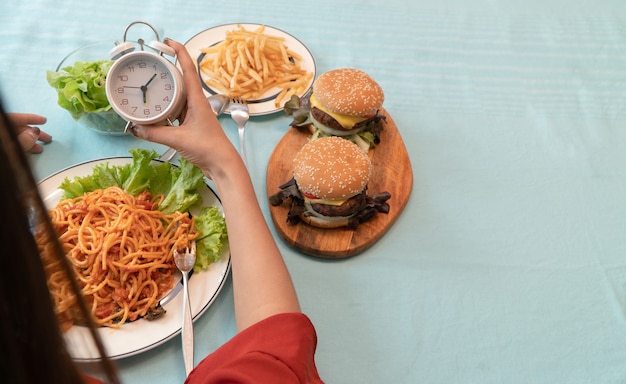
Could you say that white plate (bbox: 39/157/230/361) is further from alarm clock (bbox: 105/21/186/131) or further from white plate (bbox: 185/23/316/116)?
white plate (bbox: 185/23/316/116)

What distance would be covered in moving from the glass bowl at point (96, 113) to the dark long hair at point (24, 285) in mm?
1347

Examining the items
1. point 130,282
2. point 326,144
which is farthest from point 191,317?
point 326,144

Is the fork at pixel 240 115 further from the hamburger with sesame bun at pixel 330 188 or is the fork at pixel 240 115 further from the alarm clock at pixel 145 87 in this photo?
the alarm clock at pixel 145 87

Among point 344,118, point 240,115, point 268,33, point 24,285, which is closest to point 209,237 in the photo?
point 240,115

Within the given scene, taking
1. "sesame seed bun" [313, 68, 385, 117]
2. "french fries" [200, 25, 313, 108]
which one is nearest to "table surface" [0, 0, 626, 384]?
"french fries" [200, 25, 313, 108]

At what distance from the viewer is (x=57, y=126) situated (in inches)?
73.9

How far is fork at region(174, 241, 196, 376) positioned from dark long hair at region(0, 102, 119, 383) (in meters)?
0.83

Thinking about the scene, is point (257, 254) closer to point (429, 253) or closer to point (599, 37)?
point (429, 253)

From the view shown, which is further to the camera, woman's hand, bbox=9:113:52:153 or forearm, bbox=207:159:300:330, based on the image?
woman's hand, bbox=9:113:52:153

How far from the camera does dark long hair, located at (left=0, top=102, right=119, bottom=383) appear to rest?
43 centimetres

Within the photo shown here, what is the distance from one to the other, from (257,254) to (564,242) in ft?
3.83

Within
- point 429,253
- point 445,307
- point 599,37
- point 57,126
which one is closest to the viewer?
point 445,307

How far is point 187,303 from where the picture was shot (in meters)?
1.37

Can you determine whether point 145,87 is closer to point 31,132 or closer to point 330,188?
point 31,132
